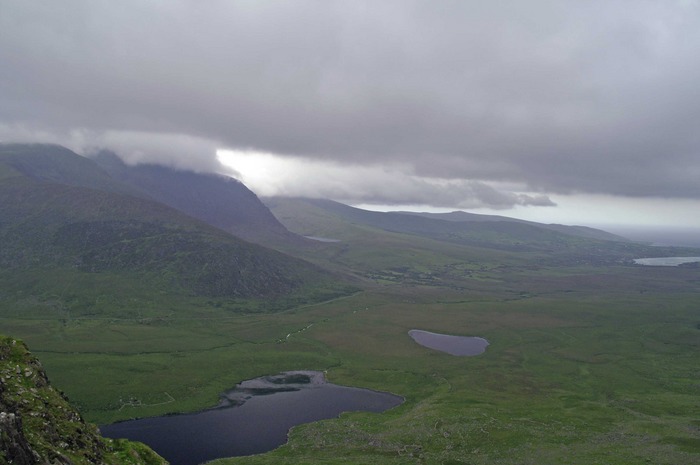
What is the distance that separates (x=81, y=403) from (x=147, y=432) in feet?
87.0

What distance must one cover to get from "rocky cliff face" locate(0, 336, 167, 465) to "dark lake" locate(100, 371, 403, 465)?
47099mm

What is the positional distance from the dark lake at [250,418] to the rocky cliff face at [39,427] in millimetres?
47099

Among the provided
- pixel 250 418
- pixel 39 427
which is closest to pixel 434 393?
pixel 250 418

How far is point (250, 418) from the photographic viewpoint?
124 m

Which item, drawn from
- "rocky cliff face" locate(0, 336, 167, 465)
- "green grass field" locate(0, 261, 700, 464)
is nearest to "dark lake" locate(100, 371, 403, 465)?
"green grass field" locate(0, 261, 700, 464)

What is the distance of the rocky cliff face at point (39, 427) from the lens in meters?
37.6

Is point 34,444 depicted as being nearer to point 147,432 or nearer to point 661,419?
point 147,432

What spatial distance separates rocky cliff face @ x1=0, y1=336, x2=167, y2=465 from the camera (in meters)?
37.6

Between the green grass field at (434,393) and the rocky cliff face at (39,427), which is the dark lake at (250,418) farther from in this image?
the rocky cliff face at (39,427)

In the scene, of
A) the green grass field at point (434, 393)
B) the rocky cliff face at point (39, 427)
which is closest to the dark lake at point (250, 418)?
the green grass field at point (434, 393)

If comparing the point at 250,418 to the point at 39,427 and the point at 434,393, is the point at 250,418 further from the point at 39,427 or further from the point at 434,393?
the point at 39,427

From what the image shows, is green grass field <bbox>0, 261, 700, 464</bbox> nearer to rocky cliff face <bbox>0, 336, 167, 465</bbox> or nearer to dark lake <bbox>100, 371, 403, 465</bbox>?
dark lake <bbox>100, 371, 403, 465</bbox>

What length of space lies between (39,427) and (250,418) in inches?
3311

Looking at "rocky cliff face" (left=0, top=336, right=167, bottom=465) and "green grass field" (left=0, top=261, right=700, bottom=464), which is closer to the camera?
"rocky cliff face" (left=0, top=336, right=167, bottom=465)
